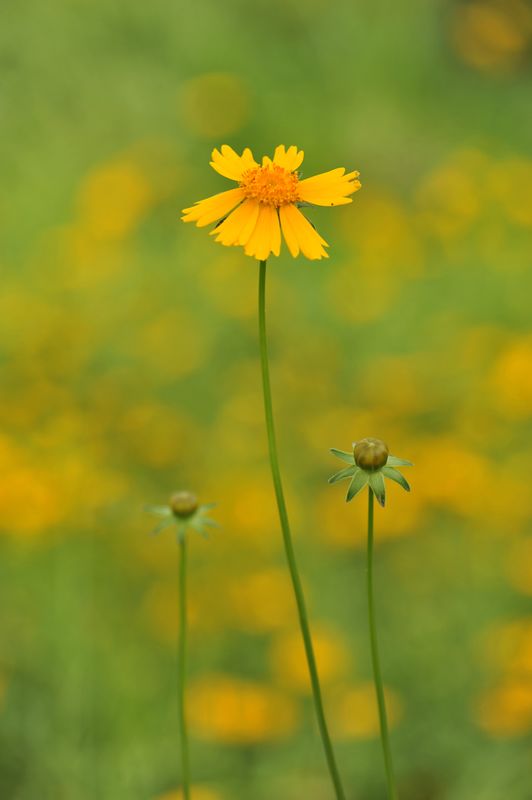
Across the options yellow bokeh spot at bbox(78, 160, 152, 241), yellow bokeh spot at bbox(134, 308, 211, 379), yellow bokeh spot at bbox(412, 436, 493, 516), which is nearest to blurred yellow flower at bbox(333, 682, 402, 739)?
yellow bokeh spot at bbox(412, 436, 493, 516)

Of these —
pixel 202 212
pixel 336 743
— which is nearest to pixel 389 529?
pixel 336 743

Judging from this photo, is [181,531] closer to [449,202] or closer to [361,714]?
[361,714]

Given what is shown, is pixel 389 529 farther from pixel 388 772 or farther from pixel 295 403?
pixel 388 772

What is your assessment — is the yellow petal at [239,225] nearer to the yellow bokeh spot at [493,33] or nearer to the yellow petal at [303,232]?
the yellow petal at [303,232]

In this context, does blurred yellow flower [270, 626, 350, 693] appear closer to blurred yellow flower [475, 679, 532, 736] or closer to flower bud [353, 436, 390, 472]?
blurred yellow flower [475, 679, 532, 736]

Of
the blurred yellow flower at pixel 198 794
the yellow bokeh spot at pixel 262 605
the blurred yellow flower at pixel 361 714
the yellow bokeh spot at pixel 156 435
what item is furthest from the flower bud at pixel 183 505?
the yellow bokeh spot at pixel 156 435

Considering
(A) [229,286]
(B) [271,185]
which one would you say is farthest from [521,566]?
(A) [229,286]

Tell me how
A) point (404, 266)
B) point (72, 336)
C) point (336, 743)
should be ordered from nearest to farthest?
point (336, 743) < point (72, 336) < point (404, 266)
